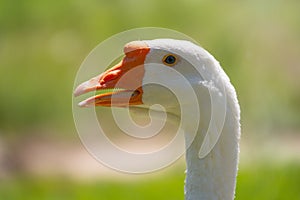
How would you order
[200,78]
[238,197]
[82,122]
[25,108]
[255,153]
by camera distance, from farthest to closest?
[25,108]
[255,153]
[238,197]
[82,122]
[200,78]

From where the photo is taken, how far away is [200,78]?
3811 millimetres

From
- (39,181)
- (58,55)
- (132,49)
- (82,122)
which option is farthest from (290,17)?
(132,49)

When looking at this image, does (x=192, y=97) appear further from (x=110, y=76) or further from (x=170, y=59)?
(x=110, y=76)

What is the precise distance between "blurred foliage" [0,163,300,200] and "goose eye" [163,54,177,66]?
3.81m

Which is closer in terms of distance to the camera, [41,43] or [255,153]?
[255,153]

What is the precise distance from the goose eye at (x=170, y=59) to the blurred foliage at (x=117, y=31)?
525cm

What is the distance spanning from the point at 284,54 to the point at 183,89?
7.00m

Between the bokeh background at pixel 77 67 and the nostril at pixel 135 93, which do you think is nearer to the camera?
the nostril at pixel 135 93

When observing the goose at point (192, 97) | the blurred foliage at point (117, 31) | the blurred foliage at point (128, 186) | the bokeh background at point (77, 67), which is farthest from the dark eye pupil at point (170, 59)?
the blurred foliage at point (117, 31)

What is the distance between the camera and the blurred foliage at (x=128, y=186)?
7.71m

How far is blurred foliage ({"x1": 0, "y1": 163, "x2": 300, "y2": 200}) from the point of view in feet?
25.3

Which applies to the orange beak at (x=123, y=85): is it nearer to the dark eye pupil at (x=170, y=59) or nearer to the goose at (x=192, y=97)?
the goose at (x=192, y=97)

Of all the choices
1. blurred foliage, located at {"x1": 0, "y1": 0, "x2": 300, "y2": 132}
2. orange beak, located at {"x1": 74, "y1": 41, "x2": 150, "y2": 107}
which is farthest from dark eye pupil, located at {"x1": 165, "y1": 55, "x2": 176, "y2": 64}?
blurred foliage, located at {"x1": 0, "y1": 0, "x2": 300, "y2": 132}

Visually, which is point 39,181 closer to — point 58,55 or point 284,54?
point 58,55
